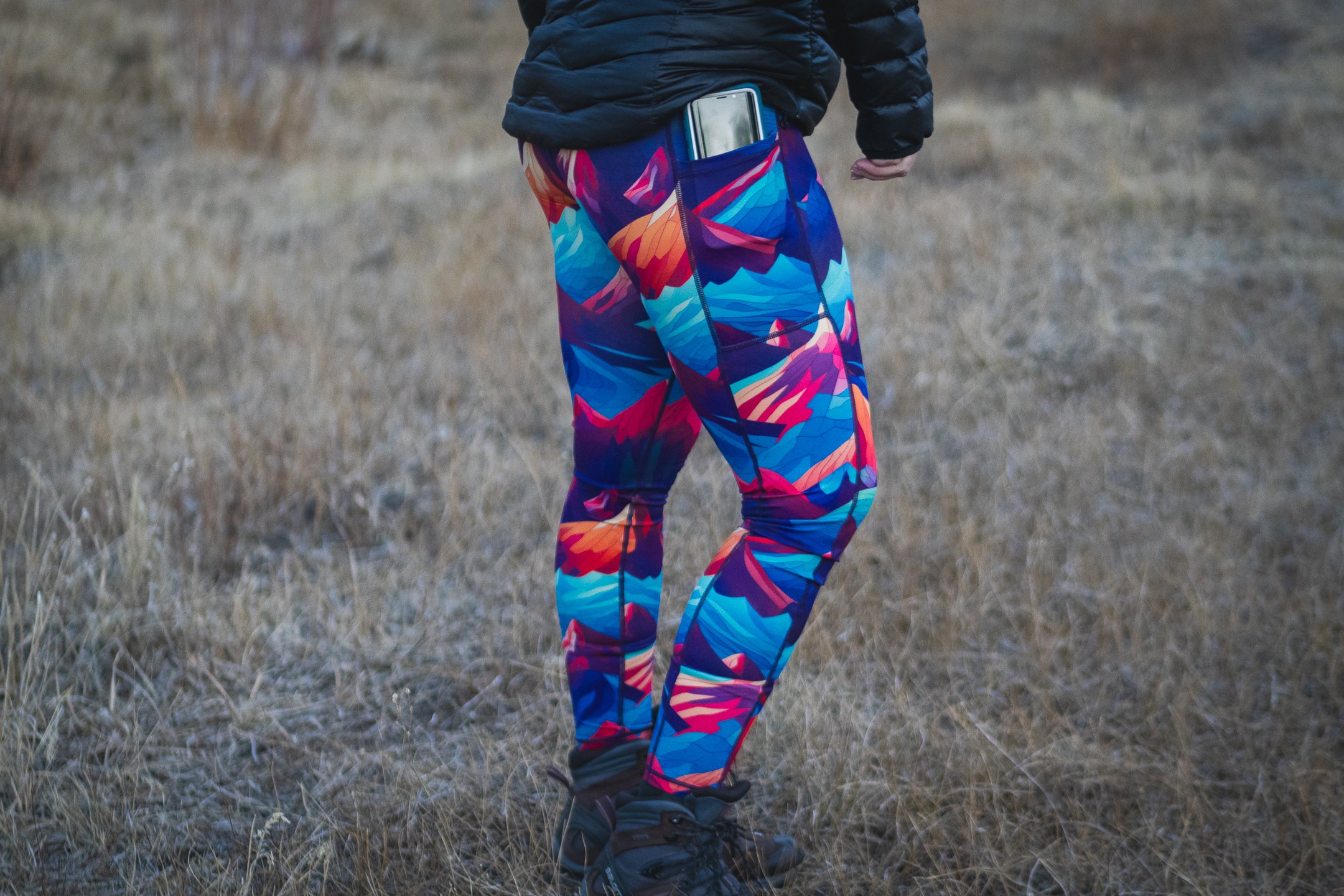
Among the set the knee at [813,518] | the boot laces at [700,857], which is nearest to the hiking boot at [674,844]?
the boot laces at [700,857]

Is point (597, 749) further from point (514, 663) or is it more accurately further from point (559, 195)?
point (559, 195)

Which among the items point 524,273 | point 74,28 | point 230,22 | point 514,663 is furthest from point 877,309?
point 74,28

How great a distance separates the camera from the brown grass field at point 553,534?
5.99ft

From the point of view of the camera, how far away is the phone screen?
1.17m

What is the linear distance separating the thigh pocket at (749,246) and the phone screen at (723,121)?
13mm

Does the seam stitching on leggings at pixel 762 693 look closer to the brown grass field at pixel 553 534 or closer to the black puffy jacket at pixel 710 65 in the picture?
the brown grass field at pixel 553 534

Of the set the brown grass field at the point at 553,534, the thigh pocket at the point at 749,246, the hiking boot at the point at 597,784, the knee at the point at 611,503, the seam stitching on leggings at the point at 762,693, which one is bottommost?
the brown grass field at the point at 553,534

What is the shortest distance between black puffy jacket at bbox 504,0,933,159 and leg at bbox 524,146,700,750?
4.3 inches

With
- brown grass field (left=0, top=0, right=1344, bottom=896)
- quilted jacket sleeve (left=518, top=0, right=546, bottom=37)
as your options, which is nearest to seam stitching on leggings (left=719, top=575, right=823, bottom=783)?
brown grass field (left=0, top=0, right=1344, bottom=896)

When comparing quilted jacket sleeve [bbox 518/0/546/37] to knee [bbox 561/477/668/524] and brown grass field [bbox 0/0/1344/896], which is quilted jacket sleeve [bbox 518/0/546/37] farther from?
brown grass field [bbox 0/0/1344/896]

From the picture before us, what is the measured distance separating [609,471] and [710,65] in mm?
629

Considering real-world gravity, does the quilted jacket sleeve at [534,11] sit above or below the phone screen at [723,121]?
above

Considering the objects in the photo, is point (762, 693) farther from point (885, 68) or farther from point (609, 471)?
point (885, 68)

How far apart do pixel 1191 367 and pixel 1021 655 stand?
7.20 feet
